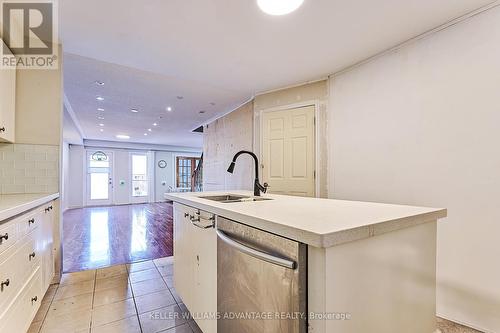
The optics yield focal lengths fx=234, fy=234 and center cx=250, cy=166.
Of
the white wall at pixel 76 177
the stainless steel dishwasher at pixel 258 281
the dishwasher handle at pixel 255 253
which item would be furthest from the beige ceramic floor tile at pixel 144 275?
the white wall at pixel 76 177

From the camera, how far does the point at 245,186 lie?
168 inches

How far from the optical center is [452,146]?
1.93m

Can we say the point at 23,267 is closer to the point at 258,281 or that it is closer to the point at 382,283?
the point at 258,281

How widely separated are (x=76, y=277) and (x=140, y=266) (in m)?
0.62

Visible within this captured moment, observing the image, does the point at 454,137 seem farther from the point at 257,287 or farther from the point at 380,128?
the point at 257,287

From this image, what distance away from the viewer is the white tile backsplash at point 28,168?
2.22 metres

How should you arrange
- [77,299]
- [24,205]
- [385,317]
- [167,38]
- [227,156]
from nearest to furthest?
[385,317]
[24,205]
[77,299]
[167,38]
[227,156]

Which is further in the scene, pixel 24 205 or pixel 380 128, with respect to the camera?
pixel 380 128

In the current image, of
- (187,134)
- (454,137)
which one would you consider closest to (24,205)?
(454,137)

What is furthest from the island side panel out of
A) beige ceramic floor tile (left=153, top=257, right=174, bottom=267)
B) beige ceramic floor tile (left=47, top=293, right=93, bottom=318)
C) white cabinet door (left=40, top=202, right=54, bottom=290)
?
beige ceramic floor tile (left=153, top=257, right=174, bottom=267)

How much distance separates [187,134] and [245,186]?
365 cm

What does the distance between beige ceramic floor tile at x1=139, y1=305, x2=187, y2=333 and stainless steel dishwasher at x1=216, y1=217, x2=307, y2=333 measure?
2.34 ft

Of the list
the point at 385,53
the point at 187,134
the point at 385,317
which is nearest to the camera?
the point at 385,317

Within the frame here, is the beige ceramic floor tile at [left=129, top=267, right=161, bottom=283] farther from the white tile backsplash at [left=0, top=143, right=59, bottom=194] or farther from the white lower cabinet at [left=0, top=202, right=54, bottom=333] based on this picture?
the white tile backsplash at [left=0, top=143, right=59, bottom=194]
